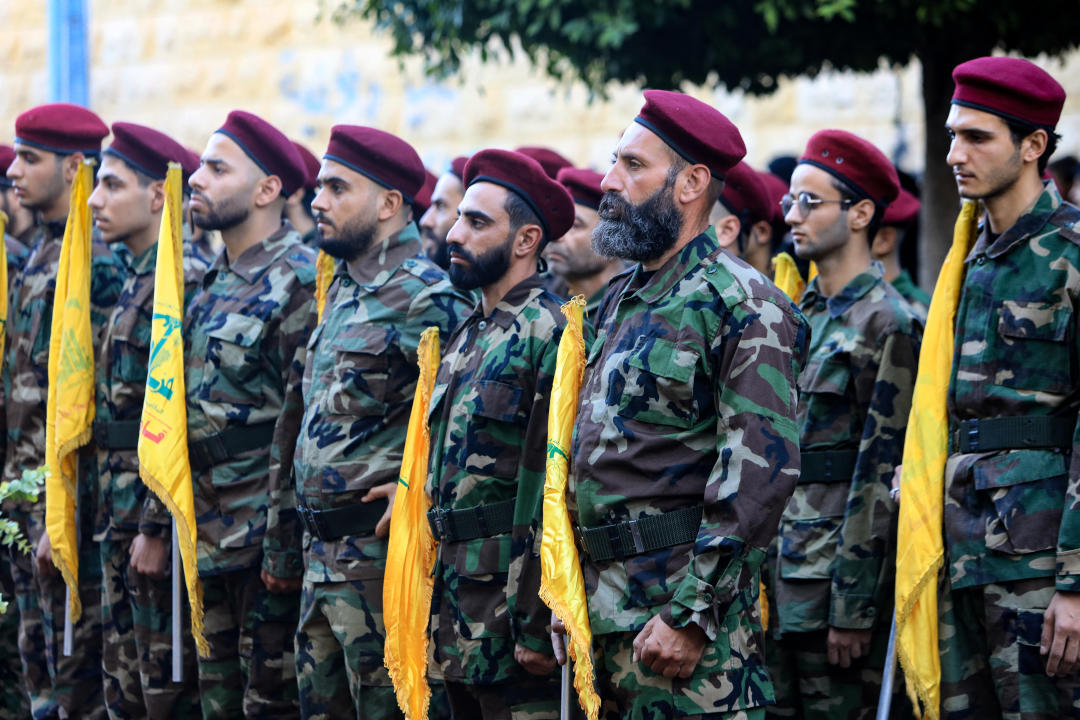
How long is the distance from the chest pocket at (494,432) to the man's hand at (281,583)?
3.67 feet

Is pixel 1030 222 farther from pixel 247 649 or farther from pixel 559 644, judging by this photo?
pixel 247 649

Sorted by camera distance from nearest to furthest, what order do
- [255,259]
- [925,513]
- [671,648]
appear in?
[671,648]
[925,513]
[255,259]

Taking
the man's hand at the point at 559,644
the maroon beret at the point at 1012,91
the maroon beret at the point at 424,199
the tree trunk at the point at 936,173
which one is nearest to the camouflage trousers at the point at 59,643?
the maroon beret at the point at 424,199

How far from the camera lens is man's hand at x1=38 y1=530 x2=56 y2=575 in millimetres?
6043

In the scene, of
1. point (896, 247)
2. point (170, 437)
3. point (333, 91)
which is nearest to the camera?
point (170, 437)

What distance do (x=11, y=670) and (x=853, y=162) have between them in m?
4.62

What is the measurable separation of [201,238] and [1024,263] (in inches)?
177

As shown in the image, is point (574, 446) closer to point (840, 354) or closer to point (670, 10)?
point (840, 354)

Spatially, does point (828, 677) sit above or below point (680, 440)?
below

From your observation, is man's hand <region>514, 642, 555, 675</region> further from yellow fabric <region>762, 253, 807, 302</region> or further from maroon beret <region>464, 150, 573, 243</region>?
yellow fabric <region>762, 253, 807, 302</region>

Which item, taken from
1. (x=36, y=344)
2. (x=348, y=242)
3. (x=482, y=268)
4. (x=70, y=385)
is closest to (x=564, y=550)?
(x=482, y=268)

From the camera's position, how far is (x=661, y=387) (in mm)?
3541

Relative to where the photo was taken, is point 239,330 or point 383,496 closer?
point 383,496

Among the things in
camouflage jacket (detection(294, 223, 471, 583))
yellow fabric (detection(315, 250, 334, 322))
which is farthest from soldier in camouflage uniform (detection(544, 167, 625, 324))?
yellow fabric (detection(315, 250, 334, 322))
